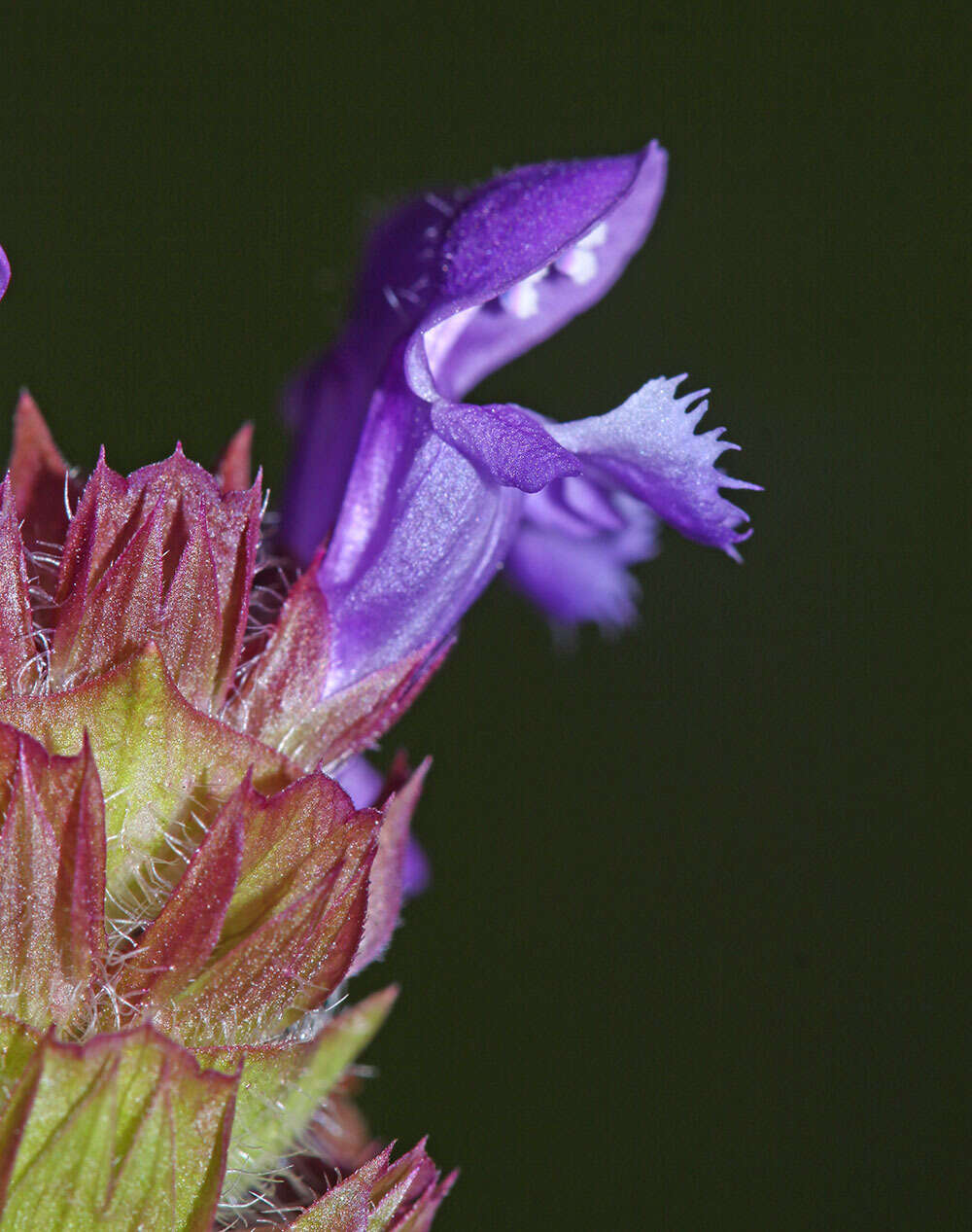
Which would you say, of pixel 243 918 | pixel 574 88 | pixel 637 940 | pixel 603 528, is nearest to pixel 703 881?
pixel 637 940

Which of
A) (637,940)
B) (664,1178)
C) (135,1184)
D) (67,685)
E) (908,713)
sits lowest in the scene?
(664,1178)

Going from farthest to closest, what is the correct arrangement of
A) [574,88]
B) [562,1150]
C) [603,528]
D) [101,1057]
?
[574,88] < [562,1150] < [603,528] < [101,1057]

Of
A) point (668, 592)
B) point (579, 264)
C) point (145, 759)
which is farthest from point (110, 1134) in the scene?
point (668, 592)

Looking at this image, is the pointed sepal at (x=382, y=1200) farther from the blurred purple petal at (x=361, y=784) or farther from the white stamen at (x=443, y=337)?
the white stamen at (x=443, y=337)

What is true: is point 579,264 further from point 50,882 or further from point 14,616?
point 50,882

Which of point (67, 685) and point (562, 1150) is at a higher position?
point (67, 685)

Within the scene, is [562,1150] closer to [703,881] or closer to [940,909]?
[703,881]

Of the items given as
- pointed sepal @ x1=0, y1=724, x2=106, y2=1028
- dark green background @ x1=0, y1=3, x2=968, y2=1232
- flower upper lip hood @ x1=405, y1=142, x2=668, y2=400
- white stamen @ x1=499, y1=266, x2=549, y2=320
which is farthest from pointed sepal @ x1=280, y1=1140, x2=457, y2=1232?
dark green background @ x1=0, y1=3, x2=968, y2=1232

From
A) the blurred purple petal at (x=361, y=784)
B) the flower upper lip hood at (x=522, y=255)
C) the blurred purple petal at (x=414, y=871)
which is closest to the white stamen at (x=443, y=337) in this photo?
the flower upper lip hood at (x=522, y=255)
